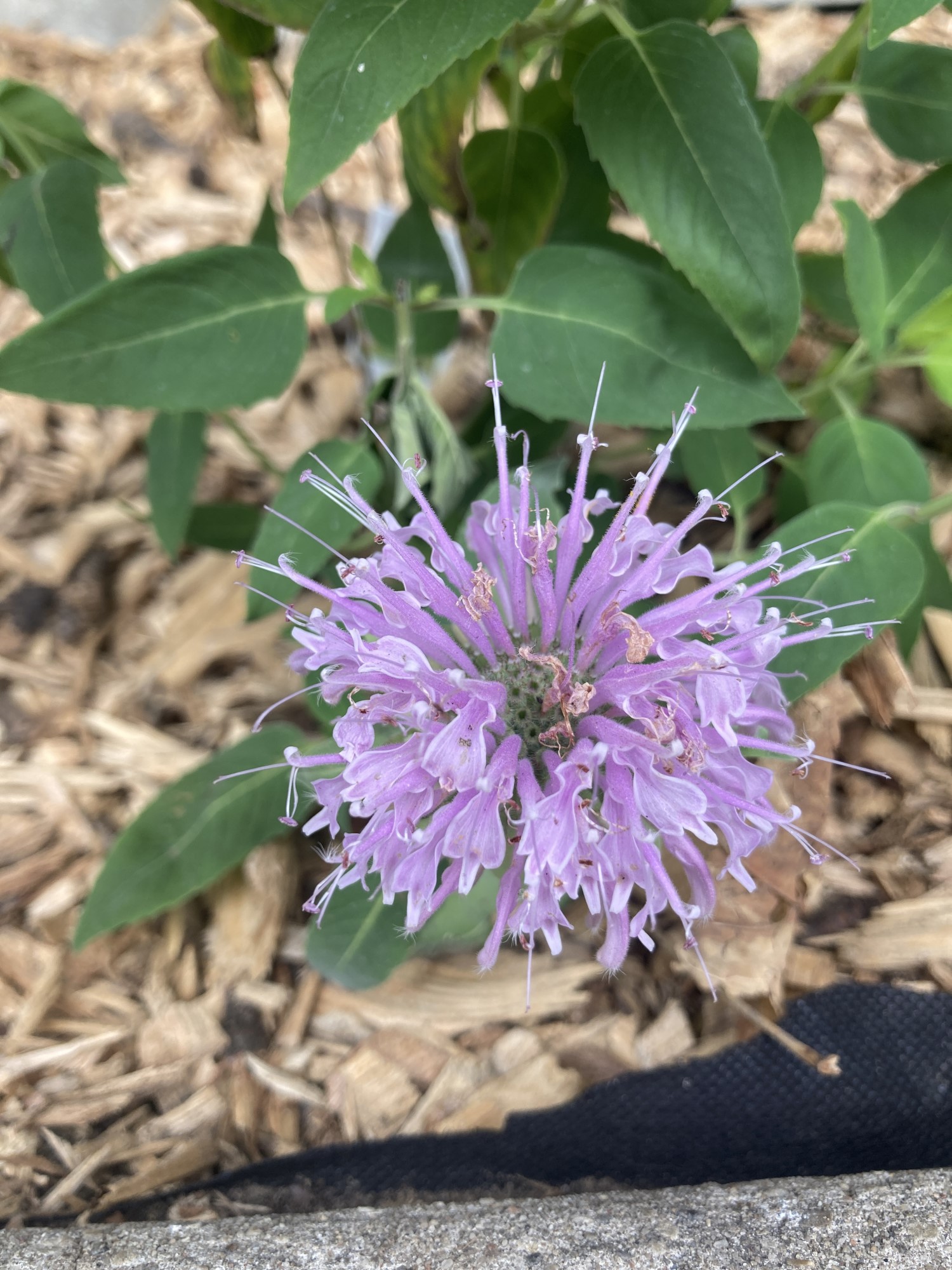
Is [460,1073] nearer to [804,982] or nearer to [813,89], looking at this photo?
[804,982]

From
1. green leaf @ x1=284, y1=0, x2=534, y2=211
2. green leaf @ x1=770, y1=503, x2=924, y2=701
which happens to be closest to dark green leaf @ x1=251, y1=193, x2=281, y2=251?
green leaf @ x1=284, y1=0, x2=534, y2=211

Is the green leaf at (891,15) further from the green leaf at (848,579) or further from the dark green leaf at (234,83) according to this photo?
the dark green leaf at (234,83)

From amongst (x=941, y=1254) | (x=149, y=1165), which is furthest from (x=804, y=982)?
(x=149, y=1165)

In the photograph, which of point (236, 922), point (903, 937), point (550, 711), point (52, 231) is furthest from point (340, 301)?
point (903, 937)

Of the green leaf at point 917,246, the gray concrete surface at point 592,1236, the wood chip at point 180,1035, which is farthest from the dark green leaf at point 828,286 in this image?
the wood chip at point 180,1035

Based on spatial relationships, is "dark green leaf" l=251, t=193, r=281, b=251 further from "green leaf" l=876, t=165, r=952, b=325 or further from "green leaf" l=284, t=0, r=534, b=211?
"green leaf" l=876, t=165, r=952, b=325
